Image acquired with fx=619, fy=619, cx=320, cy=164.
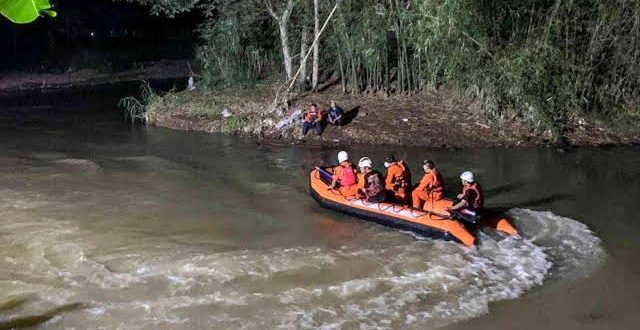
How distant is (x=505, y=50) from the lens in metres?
12.1

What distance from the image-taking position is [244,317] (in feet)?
18.7

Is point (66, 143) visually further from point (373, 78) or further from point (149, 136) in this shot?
point (373, 78)

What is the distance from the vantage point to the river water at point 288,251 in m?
5.76

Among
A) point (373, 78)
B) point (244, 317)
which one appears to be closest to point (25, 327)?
point (244, 317)

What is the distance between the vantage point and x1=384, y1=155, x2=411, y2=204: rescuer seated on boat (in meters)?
8.50

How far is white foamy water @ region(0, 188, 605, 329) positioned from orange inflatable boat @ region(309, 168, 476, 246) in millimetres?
157

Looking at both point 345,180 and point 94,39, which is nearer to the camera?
point 345,180

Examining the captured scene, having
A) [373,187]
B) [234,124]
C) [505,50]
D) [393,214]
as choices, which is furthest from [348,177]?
[234,124]

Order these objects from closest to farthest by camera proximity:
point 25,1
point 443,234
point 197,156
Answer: point 25,1
point 443,234
point 197,156

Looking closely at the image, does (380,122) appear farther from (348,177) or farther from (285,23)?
(348,177)

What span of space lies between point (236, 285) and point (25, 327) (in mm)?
1981

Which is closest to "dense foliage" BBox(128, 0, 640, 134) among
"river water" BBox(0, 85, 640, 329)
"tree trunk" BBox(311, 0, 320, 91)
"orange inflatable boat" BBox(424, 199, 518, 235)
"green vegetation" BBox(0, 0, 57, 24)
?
"tree trunk" BBox(311, 0, 320, 91)

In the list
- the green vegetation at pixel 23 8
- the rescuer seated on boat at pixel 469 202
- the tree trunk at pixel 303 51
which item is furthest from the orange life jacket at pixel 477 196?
the tree trunk at pixel 303 51

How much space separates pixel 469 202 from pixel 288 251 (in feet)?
7.55
